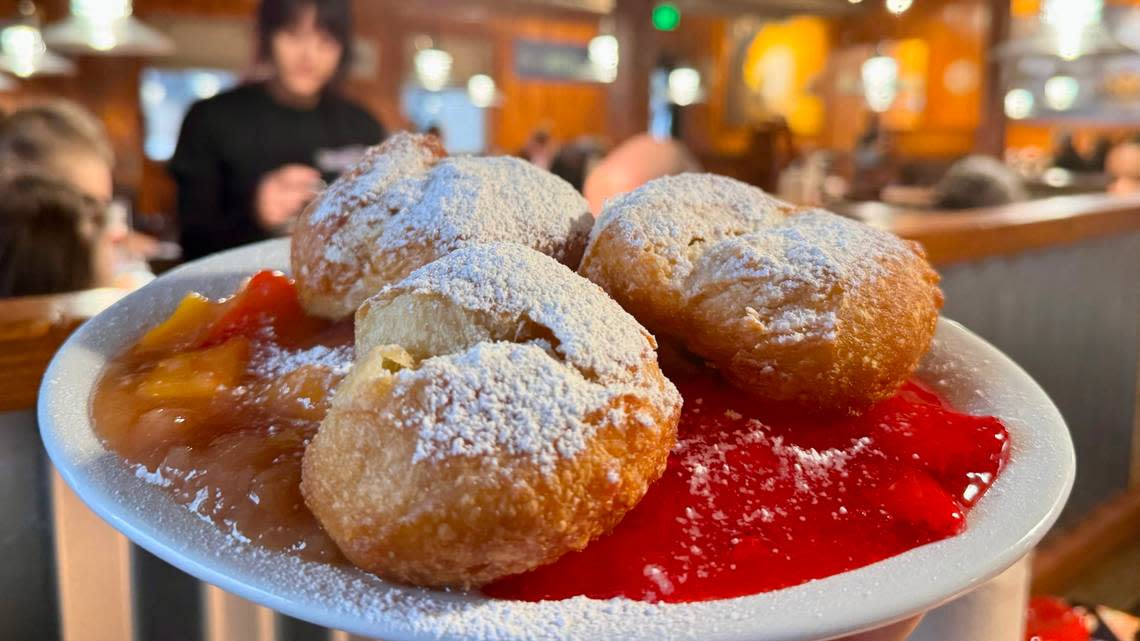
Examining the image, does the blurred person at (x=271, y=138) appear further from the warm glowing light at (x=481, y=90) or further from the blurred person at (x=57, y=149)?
the warm glowing light at (x=481, y=90)

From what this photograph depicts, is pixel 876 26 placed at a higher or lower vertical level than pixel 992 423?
higher

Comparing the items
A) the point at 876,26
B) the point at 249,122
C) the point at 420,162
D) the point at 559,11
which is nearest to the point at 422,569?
the point at 420,162

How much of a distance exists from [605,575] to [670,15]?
16.2 feet

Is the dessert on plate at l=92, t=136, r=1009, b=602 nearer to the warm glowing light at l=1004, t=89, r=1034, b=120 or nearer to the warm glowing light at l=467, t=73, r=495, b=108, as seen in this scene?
the warm glowing light at l=467, t=73, r=495, b=108

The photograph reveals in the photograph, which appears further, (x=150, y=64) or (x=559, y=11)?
(x=559, y=11)

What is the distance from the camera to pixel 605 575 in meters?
0.46

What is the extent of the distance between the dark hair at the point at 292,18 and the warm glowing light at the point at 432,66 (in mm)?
5418

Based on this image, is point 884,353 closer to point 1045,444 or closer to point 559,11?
point 1045,444

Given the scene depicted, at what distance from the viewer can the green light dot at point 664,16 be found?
4.92m

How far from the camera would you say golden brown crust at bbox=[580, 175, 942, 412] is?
58 cm

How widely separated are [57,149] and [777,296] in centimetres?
220

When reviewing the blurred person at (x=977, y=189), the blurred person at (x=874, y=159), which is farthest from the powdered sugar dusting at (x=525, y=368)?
the blurred person at (x=874, y=159)

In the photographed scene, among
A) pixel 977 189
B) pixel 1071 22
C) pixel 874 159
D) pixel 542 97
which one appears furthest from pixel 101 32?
pixel 874 159

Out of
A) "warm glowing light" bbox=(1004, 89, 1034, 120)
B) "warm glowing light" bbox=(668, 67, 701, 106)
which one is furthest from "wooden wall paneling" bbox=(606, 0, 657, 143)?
"warm glowing light" bbox=(1004, 89, 1034, 120)
